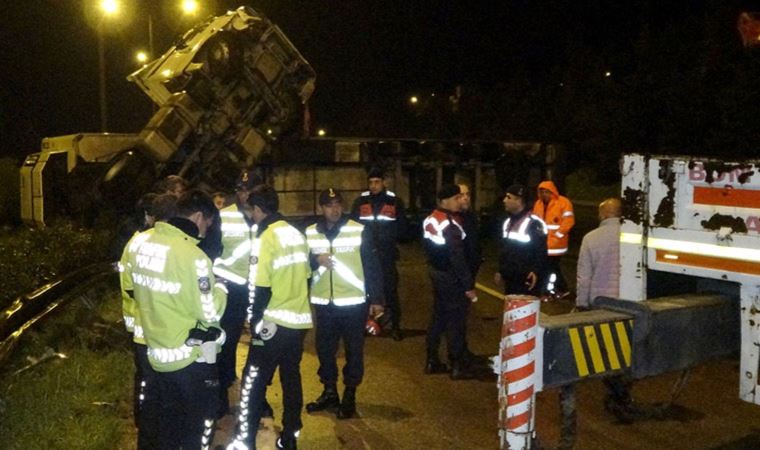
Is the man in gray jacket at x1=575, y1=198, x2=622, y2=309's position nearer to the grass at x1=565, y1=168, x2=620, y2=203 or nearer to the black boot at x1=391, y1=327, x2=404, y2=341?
the black boot at x1=391, y1=327, x2=404, y2=341

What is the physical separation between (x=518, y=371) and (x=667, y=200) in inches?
57.2

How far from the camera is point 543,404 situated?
655cm

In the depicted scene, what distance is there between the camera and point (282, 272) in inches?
205

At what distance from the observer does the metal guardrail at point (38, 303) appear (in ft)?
21.7

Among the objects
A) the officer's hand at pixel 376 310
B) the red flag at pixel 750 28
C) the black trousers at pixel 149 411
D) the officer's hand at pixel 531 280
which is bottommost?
the black trousers at pixel 149 411

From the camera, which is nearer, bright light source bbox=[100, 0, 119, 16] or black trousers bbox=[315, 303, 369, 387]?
black trousers bbox=[315, 303, 369, 387]

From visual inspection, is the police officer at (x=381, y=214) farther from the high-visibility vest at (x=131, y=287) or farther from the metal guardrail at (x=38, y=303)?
the high-visibility vest at (x=131, y=287)

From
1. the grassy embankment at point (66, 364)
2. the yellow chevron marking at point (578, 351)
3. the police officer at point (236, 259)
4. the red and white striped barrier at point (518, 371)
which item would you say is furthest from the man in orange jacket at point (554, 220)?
the red and white striped barrier at point (518, 371)

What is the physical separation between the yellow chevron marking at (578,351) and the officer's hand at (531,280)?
311cm

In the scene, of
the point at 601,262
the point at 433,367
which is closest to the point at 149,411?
the point at 433,367

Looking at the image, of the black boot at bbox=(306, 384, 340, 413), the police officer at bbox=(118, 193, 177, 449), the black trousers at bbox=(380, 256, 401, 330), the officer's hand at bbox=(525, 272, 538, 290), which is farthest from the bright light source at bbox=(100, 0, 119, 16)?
the police officer at bbox=(118, 193, 177, 449)

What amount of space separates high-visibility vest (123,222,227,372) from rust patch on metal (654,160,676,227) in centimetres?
251

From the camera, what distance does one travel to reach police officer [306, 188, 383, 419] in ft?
20.1

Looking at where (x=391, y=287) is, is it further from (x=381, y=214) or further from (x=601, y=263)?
(x=601, y=263)
